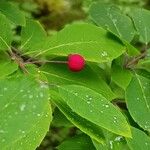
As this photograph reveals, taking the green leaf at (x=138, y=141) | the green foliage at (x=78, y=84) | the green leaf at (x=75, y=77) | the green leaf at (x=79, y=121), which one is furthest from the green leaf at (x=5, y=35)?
the green leaf at (x=138, y=141)

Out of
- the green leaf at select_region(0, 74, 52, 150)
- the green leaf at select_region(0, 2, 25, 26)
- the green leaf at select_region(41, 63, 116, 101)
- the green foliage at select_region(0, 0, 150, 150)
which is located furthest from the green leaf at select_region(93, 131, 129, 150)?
the green leaf at select_region(0, 2, 25, 26)

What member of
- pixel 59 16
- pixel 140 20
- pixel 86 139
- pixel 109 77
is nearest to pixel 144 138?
pixel 86 139

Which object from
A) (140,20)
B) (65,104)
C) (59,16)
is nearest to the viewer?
(65,104)

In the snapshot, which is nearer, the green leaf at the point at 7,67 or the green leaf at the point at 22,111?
the green leaf at the point at 22,111

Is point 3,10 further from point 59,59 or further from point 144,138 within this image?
point 144,138

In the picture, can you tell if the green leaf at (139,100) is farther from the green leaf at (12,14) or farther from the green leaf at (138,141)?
the green leaf at (12,14)

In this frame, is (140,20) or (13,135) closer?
(13,135)
